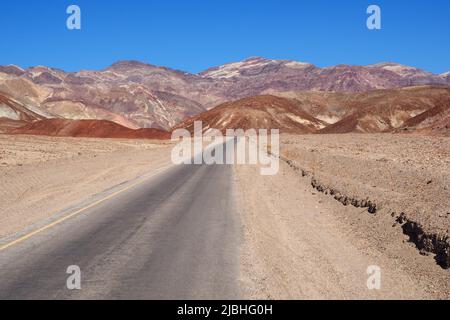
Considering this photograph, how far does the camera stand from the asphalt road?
7.04 metres

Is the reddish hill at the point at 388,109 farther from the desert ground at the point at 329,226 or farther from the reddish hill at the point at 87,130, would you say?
the desert ground at the point at 329,226

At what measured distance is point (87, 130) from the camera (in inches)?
3760

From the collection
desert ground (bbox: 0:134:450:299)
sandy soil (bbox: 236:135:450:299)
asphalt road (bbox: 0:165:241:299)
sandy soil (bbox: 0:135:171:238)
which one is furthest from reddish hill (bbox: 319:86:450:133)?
asphalt road (bbox: 0:165:241:299)

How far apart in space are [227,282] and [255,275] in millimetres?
587

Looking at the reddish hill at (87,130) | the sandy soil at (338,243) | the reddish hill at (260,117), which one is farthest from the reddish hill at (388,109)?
the sandy soil at (338,243)

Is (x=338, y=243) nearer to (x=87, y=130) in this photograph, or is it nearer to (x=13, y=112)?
(x=87, y=130)

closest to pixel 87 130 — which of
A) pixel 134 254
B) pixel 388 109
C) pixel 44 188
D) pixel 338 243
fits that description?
pixel 44 188

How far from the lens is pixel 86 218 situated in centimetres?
1256

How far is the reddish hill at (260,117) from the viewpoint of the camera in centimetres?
14135

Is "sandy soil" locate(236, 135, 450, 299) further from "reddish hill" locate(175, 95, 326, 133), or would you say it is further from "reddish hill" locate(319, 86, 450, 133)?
"reddish hill" locate(175, 95, 326, 133)

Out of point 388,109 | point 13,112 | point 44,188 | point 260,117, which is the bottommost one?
point 44,188

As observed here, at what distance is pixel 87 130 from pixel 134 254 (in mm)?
90470

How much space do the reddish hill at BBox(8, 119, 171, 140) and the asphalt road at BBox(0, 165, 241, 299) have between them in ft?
265
